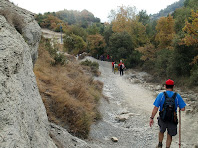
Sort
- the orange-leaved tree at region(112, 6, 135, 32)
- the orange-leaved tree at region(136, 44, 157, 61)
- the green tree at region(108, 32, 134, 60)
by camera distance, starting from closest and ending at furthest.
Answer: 1. the orange-leaved tree at region(136, 44, 157, 61)
2. the green tree at region(108, 32, 134, 60)
3. the orange-leaved tree at region(112, 6, 135, 32)

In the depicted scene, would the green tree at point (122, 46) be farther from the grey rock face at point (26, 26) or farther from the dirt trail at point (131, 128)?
the grey rock face at point (26, 26)

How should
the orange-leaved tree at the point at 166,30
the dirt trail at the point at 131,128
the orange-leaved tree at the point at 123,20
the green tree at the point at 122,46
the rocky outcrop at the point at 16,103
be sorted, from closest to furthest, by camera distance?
the rocky outcrop at the point at 16,103 < the dirt trail at the point at 131,128 < the orange-leaved tree at the point at 166,30 < the green tree at the point at 122,46 < the orange-leaved tree at the point at 123,20

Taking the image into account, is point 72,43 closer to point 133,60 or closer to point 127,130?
point 133,60

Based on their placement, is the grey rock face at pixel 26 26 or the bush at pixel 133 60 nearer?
the grey rock face at pixel 26 26

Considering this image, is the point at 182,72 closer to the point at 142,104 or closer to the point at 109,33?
the point at 142,104

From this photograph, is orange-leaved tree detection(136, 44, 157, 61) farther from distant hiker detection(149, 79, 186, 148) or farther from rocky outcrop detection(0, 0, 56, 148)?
rocky outcrop detection(0, 0, 56, 148)

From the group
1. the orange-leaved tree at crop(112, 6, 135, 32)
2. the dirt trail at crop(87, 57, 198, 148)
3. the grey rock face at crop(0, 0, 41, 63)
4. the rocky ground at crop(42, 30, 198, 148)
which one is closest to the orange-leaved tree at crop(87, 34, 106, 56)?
the orange-leaved tree at crop(112, 6, 135, 32)

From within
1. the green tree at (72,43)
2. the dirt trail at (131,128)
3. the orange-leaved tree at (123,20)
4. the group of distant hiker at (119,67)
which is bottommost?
the dirt trail at (131,128)

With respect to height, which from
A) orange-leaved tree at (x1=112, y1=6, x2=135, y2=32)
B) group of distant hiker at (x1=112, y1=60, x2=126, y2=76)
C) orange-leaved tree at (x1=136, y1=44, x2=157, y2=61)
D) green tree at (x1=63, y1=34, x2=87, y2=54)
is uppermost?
orange-leaved tree at (x1=112, y1=6, x2=135, y2=32)

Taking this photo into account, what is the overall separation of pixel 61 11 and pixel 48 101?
3316 inches

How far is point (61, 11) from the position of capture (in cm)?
8338

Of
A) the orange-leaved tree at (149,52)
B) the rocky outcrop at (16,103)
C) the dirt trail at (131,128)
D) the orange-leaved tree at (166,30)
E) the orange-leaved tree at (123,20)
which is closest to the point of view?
the rocky outcrop at (16,103)

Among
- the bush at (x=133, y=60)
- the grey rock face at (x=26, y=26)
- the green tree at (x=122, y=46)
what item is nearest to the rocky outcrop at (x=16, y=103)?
the grey rock face at (x=26, y=26)

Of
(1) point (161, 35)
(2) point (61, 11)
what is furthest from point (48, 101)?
(2) point (61, 11)
